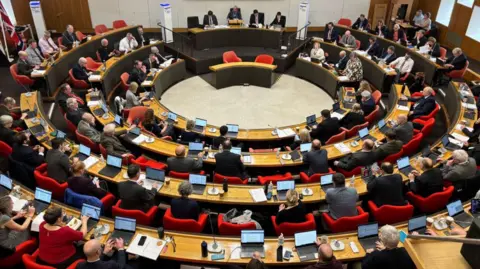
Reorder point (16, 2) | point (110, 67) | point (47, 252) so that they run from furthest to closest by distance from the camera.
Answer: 1. point (16, 2)
2. point (110, 67)
3. point (47, 252)

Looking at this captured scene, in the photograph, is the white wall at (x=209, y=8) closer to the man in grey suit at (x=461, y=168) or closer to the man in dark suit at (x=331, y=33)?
the man in dark suit at (x=331, y=33)

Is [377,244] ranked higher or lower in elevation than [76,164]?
lower

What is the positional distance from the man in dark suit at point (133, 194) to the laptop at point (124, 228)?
1.64 ft

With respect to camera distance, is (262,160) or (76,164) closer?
(76,164)

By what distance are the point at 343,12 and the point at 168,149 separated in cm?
1413

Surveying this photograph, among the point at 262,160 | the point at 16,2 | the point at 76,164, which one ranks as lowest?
the point at 262,160

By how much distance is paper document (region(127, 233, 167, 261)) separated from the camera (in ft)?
17.5

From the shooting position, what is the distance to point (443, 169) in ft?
23.2

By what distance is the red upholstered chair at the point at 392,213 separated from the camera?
604 centimetres

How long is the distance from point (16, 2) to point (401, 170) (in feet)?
54.5

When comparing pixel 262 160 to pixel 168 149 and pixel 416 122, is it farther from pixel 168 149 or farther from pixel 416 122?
pixel 416 122

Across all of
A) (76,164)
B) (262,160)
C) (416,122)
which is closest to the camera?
(76,164)

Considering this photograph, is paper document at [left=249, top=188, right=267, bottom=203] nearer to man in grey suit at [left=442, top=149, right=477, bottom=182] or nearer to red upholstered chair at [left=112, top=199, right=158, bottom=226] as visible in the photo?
red upholstered chair at [left=112, top=199, right=158, bottom=226]

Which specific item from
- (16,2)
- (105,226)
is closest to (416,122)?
(105,226)
